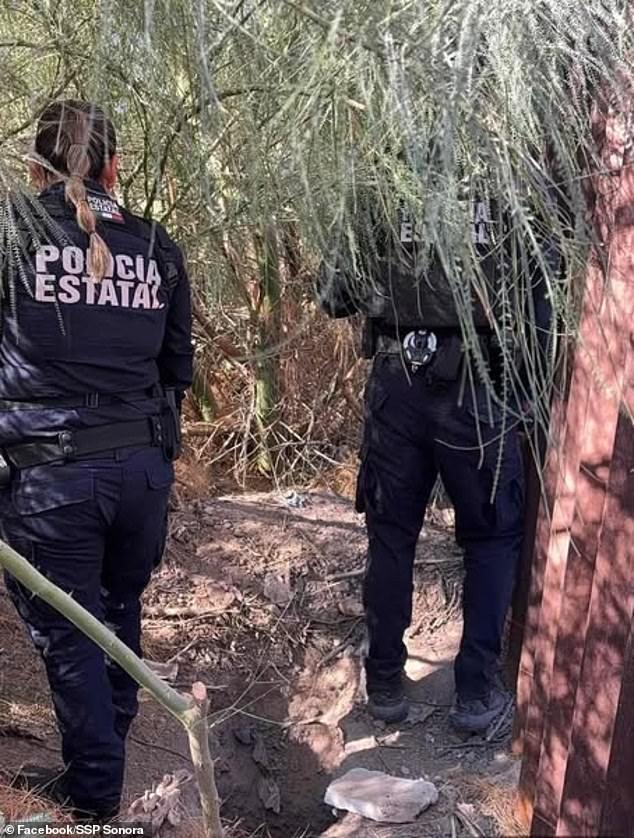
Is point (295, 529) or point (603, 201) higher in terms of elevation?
point (603, 201)

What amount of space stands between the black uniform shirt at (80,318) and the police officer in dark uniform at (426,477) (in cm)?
48

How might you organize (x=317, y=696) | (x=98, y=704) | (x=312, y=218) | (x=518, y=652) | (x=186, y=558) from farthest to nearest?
(x=186, y=558)
(x=317, y=696)
(x=518, y=652)
(x=98, y=704)
(x=312, y=218)

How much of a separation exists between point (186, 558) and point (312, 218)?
2408 millimetres

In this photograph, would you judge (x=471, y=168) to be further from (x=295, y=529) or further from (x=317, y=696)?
(x=295, y=529)

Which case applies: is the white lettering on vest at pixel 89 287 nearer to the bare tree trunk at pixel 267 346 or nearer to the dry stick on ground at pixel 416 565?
the bare tree trunk at pixel 267 346

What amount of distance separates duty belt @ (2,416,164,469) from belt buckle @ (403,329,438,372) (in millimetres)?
815

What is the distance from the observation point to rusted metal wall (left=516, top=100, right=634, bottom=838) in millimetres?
1751

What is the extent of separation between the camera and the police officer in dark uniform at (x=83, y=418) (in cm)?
201

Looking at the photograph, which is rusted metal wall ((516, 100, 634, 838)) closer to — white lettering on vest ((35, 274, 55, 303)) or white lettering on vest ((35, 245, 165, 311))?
white lettering on vest ((35, 245, 165, 311))

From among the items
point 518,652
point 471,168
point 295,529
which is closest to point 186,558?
point 295,529

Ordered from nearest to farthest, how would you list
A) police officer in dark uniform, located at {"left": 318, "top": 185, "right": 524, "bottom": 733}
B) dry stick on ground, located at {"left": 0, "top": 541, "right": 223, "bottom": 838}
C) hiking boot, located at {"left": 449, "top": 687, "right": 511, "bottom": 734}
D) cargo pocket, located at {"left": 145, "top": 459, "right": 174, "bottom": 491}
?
1. dry stick on ground, located at {"left": 0, "top": 541, "right": 223, "bottom": 838}
2. cargo pocket, located at {"left": 145, "top": 459, "right": 174, "bottom": 491}
3. police officer in dark uniform, located at {"left": 318, "top": 185, "right": 524, "bottom": 733}
4. hiking boot, located at {"left": 449, "top": 687, "right": 511, "bottom": 734}

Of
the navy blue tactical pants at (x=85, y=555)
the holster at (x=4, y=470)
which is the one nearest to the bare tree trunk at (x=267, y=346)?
the navy blue tactical pants at (x=85, y=555)

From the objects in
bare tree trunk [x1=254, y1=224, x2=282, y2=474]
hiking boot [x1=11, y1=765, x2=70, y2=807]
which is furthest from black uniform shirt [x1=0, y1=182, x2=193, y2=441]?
hiking boot [x1=11, y1=765, x2=70, y2=807]

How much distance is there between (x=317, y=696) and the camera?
322cm
